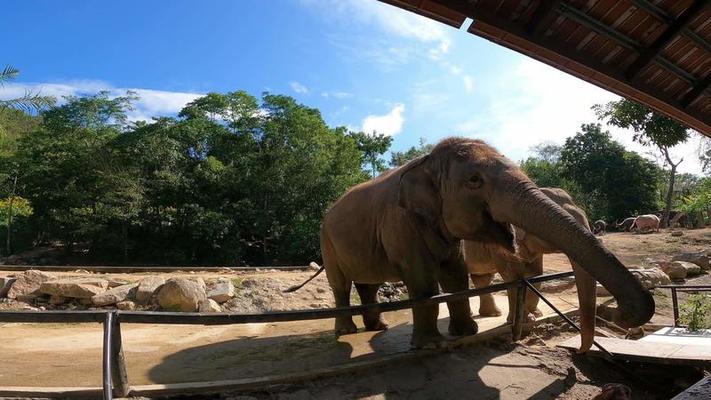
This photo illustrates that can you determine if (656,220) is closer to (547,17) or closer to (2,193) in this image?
(547,17)

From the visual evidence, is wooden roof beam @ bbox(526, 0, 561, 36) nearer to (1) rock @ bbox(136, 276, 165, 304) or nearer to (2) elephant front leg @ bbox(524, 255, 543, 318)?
(2) elephant front leg @ bbox(524, 255, 543, 318)

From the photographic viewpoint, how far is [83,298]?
35.1ft

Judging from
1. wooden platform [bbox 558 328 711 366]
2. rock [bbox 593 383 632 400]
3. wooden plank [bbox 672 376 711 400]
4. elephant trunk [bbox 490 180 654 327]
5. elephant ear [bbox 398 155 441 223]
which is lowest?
rock [bbox 593 383 632 400]

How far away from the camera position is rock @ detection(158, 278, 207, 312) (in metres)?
9.94

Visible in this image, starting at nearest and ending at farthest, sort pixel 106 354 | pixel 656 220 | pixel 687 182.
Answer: pixel 106 354 → pixel 656 220 → pixel 687 182

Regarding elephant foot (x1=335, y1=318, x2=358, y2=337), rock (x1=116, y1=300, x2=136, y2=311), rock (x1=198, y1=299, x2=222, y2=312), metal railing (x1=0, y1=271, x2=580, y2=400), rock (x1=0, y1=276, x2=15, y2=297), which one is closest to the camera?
metal railing (x1=0, y1=271, x2=580, y2=400)

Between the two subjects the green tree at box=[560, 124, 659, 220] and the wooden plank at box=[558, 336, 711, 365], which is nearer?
the wooden plank at box=[558, 336, 711, 365]

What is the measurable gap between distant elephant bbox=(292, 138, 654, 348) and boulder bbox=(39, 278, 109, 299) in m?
6.81

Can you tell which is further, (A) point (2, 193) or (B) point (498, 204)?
(A) point (2, 193)

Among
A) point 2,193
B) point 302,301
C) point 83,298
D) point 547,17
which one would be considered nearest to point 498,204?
point 547,17

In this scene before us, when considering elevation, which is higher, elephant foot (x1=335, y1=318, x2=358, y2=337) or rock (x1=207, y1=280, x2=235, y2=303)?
rock (x1=207, y1=280, x2=235, y2=303)

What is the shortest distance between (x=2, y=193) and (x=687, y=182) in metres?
80.4

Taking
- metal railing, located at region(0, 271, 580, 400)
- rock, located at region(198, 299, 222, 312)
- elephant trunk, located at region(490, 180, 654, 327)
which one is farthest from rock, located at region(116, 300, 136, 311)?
elephant trunk, located at region(490, 180, 654, 327)

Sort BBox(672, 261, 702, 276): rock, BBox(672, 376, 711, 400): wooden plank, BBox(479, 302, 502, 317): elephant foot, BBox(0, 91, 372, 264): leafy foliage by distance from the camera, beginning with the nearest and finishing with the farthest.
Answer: BBox(672, 376, 711, 400): wooden plank
BBox(479, 302, 502, 317): elephant foot
BBox(672, 261, 702, 276): rock
BBox(0, 91, 372, 264): leafy foliage
